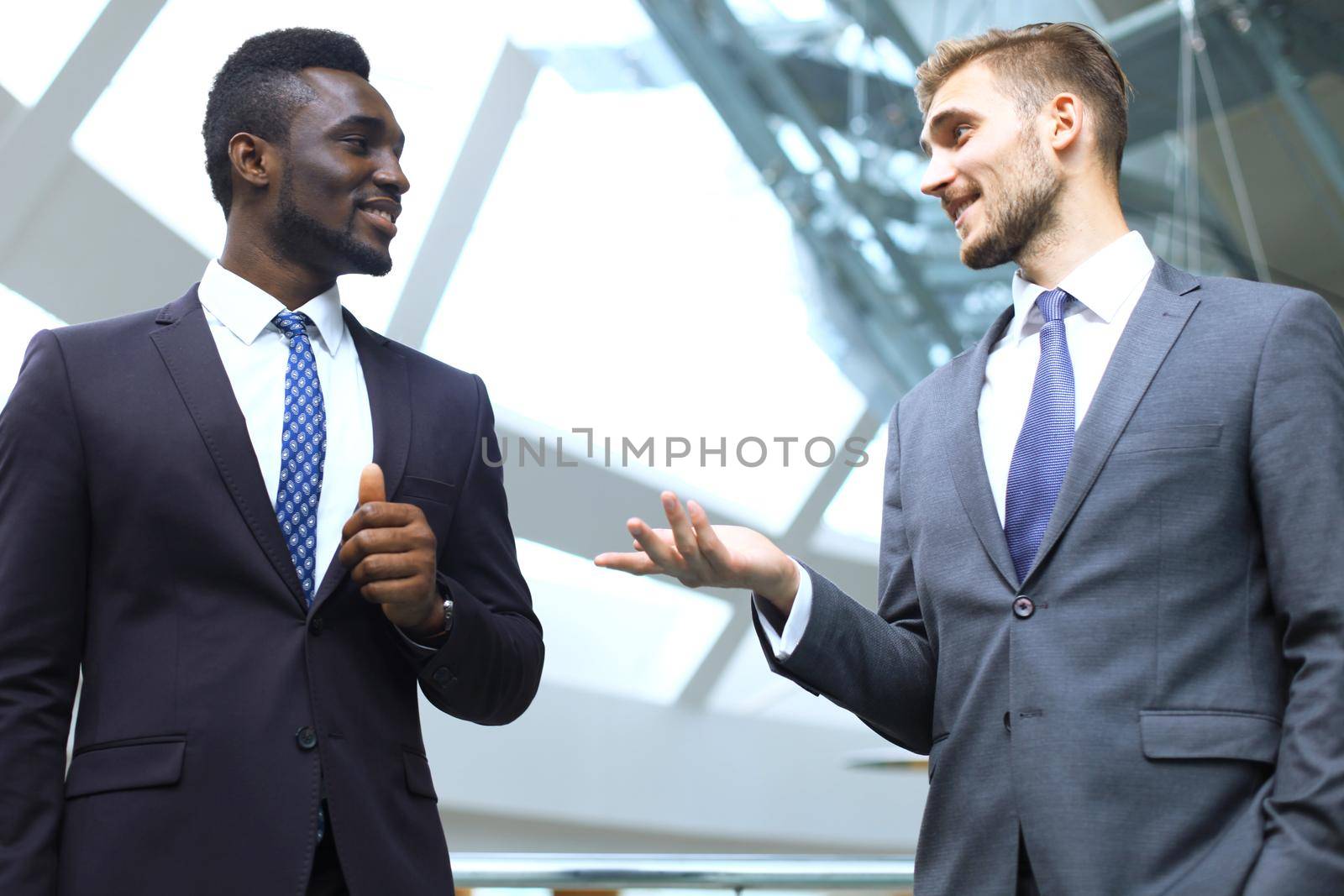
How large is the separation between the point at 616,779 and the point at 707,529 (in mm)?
3919

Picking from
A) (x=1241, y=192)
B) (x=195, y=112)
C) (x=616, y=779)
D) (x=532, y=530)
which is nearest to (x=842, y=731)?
(x=616, y=779)

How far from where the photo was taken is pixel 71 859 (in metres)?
1.51

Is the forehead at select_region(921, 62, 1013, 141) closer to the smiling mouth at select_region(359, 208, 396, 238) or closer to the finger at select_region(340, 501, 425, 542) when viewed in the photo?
the smiling mouth at select_region(359, 208, 396, 238)

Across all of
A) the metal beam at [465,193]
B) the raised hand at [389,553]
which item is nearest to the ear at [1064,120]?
the raised hand at [389,553]

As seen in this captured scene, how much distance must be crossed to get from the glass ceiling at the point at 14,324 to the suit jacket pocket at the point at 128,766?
2409mm

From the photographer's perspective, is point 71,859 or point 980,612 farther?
point 980,612

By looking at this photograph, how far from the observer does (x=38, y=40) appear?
3.67 metres

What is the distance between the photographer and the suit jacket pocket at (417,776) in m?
1.68

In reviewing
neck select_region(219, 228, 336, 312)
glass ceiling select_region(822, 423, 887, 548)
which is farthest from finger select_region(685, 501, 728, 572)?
glass ceiling select_region(822, 423, 887, 548)

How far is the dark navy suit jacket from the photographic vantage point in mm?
1513

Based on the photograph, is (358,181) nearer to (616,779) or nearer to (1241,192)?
(616,779)

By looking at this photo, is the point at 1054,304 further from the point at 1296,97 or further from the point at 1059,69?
the point at 1296,97

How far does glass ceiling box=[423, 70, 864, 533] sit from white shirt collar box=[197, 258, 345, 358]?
271 centimetres

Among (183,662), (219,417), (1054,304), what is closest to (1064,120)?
(1054,304)
